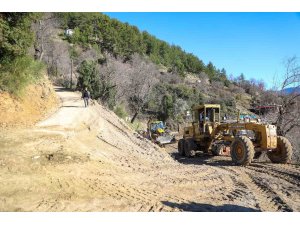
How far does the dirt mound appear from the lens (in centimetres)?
1323

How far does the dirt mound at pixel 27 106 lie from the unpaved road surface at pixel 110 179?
740 millimetres

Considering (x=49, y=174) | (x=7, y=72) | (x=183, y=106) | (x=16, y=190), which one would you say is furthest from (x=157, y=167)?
(x=183, y=106)

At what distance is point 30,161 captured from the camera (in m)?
9.80

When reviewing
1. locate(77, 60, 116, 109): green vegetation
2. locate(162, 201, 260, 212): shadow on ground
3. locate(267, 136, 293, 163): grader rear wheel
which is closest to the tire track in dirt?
locate(162, 201, 260, 212): shadow on ground

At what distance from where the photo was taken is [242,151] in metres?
14.1

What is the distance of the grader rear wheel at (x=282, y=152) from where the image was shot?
47.4ft

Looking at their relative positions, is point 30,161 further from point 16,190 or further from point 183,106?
point 183,106

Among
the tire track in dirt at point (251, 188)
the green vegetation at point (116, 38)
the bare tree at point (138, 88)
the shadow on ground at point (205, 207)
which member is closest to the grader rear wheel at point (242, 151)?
the tire track in dirt at point (251, 188)

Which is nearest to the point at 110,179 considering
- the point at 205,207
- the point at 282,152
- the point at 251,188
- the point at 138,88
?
the point at 205,207

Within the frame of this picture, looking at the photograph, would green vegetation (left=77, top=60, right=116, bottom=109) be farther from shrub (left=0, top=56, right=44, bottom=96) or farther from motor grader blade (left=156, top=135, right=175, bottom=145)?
shrub (left=0, top=56, right=44, bottom=96)

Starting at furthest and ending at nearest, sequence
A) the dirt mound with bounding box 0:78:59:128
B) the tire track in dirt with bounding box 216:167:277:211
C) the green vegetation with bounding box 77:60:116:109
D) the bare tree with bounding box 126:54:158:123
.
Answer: the bare tree with bounding box 126:54:158:123, the green vegetation with bounding box 77:60:116:109, the dirt mound with bounding box 0:78:59:128, the tire track in dirt with bounding box 216:167:277:211

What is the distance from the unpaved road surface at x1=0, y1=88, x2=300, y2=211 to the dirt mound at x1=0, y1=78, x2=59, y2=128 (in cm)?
74

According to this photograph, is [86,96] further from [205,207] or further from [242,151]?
[205,207]

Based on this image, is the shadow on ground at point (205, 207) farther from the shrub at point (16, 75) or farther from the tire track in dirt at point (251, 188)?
the shrub at point (16, 75)
